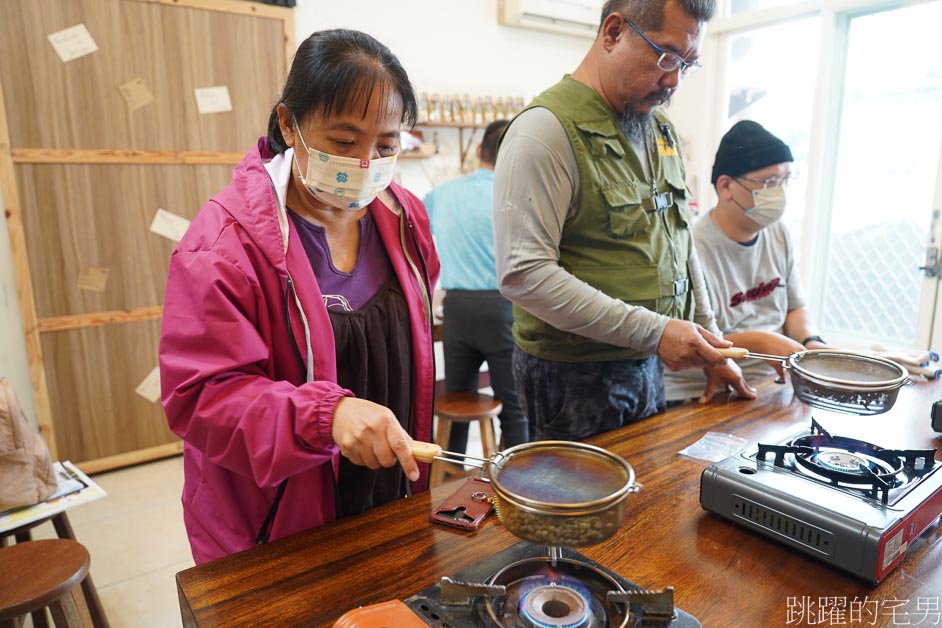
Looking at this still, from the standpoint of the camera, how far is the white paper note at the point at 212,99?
3227 mm

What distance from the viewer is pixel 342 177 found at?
111cm

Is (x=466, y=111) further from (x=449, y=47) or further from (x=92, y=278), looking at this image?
(x=92, y=278)

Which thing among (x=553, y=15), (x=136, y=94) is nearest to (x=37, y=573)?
(x=136, y=94)

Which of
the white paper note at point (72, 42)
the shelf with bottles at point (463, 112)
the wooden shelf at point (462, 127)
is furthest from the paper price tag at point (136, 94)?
the wooden shelf at point (462, 127)

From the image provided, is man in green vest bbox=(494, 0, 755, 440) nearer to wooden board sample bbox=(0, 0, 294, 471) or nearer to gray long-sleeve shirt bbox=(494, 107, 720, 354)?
gray long-sleeve shirt bbox=(494, 107, 720, 354)

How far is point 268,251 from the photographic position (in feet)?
3.31

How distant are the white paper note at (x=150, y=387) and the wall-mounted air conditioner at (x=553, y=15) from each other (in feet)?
10.1

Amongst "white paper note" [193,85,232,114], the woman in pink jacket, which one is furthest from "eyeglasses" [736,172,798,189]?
"white paper note" [193,85,232,114]

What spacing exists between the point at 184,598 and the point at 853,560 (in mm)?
896

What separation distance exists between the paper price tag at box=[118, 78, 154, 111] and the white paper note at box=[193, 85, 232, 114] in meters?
0.22

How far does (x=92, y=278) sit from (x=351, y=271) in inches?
98.9

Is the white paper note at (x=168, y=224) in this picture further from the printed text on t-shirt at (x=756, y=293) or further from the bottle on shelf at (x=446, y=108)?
the printed text on t-shirt at (x=756, y=293)

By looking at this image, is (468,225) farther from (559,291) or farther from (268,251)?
(268,251)

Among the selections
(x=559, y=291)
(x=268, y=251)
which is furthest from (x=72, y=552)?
(x=559, y=291)
